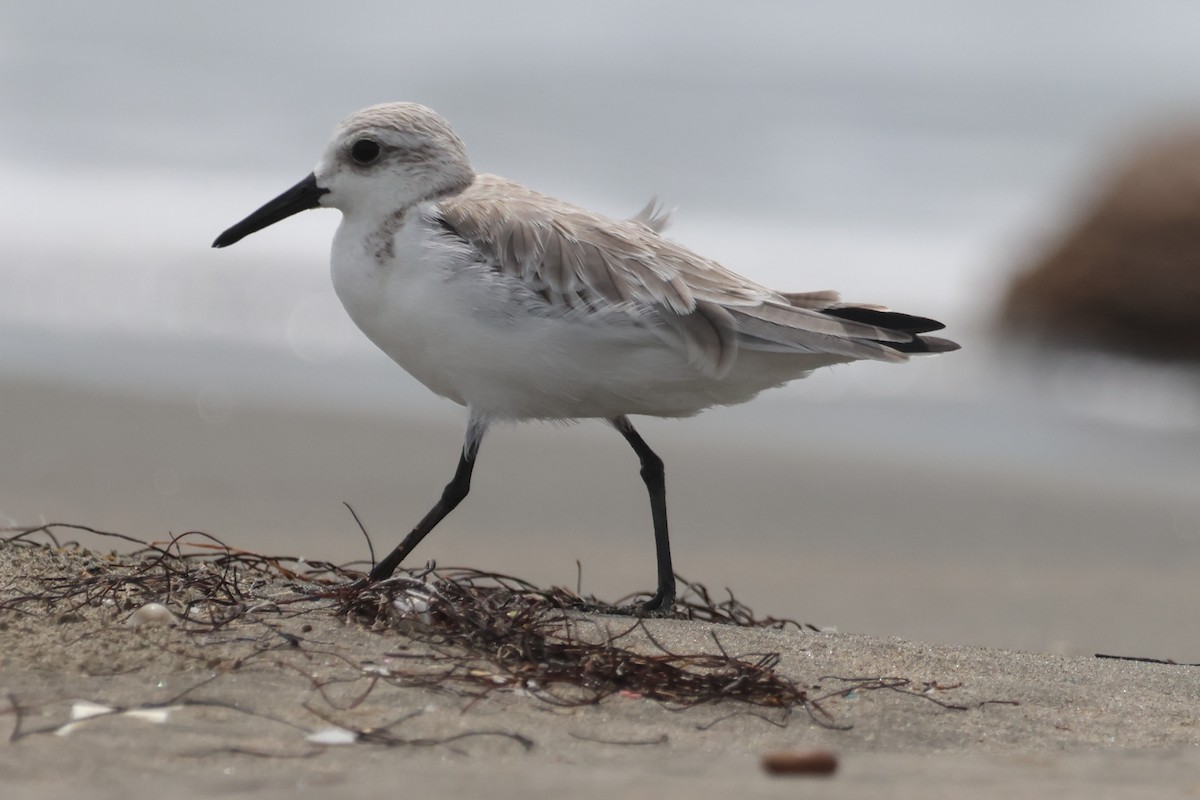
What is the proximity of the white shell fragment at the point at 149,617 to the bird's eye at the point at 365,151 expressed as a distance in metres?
1.75

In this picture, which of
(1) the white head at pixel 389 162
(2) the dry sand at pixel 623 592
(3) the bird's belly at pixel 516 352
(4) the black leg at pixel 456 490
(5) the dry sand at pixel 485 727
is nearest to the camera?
(5) the dry sand at pixel 485 727

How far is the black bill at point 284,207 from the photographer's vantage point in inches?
194

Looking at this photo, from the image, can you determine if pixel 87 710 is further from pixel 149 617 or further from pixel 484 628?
pixel 484 628

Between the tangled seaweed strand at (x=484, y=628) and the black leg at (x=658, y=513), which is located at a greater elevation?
the black leg at (x=658, y=513)

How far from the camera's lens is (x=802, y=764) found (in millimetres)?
2936

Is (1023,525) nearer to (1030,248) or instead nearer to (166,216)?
(1030,248)

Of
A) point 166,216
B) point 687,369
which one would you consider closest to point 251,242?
point 166,216

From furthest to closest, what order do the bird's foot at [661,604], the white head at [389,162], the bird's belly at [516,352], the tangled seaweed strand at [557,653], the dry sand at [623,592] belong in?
the bird's foot at [661,604]
the white head at [389,162]
the bird's belly at [516,352]
the tangled seaweed strand at [557,653]
the dry sand at [623,592]

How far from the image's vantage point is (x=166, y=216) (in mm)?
16250

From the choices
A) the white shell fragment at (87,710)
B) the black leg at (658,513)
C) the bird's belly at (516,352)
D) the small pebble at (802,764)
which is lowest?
the white shell fragment at (87,710)

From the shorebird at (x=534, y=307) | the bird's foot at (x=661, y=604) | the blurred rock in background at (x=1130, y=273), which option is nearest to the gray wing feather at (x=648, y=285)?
the shorebird at (x=534, y=307)

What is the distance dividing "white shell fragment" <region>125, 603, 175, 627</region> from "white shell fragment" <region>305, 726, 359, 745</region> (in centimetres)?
81

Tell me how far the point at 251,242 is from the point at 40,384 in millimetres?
5561

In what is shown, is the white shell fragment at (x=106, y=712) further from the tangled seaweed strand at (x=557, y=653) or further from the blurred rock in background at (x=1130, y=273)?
the blurred rock in background at (x=1130, y=273)
